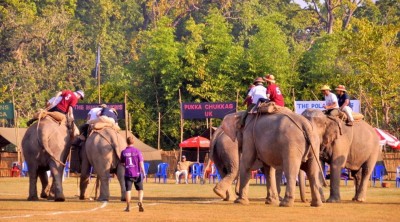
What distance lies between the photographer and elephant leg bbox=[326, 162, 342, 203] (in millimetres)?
29164

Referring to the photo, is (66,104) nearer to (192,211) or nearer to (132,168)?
(132,168)

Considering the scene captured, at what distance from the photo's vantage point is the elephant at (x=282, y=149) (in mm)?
26250

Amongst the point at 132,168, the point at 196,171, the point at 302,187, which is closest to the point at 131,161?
the point at 132,168

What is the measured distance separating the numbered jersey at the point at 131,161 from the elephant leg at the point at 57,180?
4.11 m

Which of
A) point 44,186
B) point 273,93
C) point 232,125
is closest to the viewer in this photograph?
point 273,93

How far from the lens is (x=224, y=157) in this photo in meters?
→ 30.8

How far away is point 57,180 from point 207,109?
30.6 metres

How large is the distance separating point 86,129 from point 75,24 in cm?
6684

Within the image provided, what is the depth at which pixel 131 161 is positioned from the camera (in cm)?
2511

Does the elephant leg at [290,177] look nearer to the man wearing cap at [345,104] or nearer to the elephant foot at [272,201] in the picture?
the elephant foot at [272,201]

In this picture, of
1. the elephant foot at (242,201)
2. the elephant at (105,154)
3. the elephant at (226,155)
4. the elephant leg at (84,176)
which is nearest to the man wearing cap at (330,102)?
the elephant at (226,155)

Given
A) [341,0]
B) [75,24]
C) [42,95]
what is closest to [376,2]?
[341,0]

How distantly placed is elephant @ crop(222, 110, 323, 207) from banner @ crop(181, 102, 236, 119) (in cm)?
3072

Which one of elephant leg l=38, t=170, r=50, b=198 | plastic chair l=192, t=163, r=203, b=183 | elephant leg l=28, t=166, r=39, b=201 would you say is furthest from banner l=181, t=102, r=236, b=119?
elephant leg l=28, t=166, r=39, b=201
